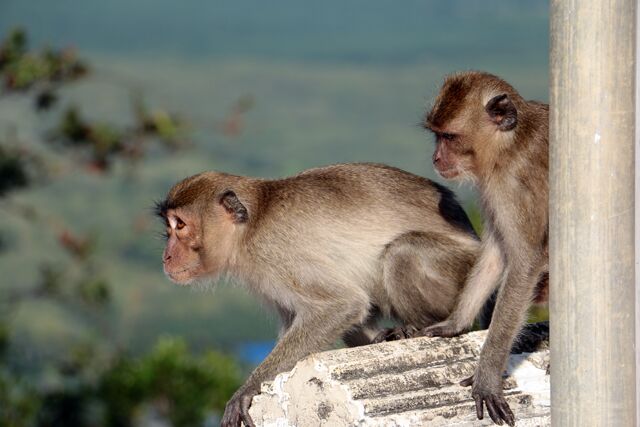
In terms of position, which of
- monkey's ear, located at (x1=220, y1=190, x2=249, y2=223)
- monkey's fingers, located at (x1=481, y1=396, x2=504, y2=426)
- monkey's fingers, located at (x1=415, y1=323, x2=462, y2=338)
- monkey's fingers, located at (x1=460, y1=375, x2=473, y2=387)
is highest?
monkey's ear, located at (x1=220, y1=190, x2=249, y2=223)

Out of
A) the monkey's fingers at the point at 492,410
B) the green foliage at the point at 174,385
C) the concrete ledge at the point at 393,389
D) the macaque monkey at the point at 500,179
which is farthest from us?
the green foliage at the point at 174,385

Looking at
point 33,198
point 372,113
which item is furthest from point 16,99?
point 372,113

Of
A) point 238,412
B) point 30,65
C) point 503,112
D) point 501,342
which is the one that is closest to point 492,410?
point 501,342

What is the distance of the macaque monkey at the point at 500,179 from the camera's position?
5.07 meters

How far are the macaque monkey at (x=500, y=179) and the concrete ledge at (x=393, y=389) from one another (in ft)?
0.71

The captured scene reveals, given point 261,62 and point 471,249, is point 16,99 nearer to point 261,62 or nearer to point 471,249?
point 261,62

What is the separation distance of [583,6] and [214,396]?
577 centimetres

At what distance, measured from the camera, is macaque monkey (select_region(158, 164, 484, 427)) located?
5.61 meters

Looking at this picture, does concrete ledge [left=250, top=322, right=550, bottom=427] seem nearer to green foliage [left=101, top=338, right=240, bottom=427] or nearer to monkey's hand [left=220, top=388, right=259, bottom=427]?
monkey's hand [left=220, top=388, right=259, bottom=427]

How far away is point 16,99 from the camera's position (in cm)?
961

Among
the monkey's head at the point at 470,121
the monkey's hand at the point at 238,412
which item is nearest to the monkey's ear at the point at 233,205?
the monkey's head at the point at 470,121

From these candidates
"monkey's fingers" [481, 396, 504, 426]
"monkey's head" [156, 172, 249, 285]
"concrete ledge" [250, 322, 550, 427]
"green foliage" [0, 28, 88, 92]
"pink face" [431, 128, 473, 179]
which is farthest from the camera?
"green foliage" [0, 28, 88, 92]

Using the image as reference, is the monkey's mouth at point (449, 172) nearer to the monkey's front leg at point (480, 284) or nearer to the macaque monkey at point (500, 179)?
the macaque monkey at point (500, 179)

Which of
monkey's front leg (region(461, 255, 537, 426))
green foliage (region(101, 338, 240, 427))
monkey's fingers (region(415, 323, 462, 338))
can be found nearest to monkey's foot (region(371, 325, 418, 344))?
monkey's fingers (region(415, 323, 462, 338))
